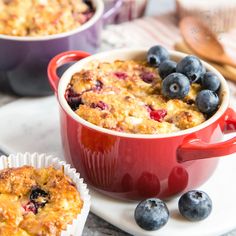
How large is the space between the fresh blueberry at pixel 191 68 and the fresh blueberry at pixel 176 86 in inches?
1.5

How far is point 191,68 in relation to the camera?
65.0 inches

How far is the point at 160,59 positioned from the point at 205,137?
0.32m

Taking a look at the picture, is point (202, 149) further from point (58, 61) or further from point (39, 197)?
point (58, 61)

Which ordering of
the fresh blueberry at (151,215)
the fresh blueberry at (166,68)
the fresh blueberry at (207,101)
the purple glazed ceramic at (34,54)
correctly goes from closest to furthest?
the fresh blueberry at (151,215), the fresh blueberry at (207,101), the fresh blueberry at (166,68), the purple glazed ceramic at (34,54)

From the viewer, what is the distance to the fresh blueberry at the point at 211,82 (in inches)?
64.7

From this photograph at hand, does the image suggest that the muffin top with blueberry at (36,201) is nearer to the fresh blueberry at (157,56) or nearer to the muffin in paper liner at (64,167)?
the muffin in paper liner at (64,167)

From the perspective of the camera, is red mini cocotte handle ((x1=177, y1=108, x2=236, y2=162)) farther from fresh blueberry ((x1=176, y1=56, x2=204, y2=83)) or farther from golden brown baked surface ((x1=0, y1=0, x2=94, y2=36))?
golden brown baked surface ((x1=0, y1=0, x2=94, y2=36))

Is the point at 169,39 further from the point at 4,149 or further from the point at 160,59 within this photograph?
the point at 4,149

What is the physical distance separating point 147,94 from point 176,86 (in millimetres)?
97

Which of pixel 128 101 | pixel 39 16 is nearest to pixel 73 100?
pixel 128 101

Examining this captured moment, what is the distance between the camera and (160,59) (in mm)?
1756

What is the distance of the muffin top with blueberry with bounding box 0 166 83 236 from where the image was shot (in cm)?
135

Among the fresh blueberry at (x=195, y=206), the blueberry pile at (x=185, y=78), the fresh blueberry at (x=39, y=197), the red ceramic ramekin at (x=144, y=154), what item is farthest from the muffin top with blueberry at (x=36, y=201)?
the blueberry pile at (x=185, y=78)

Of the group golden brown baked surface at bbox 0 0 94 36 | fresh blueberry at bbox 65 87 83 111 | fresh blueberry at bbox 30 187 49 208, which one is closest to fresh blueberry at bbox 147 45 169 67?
fresh blueberry at bbox 65 87 83 111
